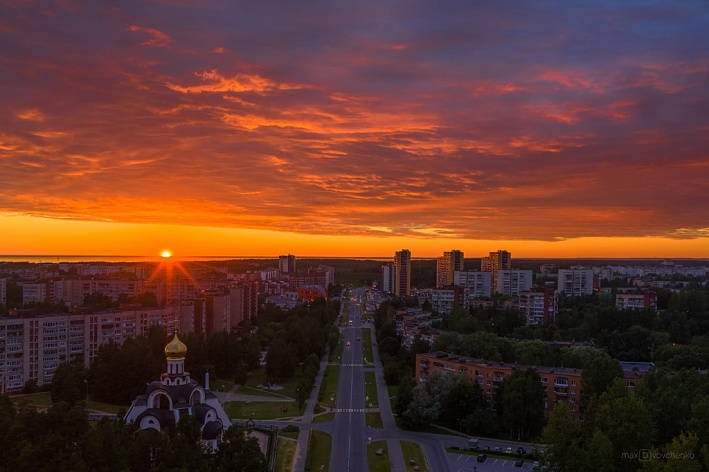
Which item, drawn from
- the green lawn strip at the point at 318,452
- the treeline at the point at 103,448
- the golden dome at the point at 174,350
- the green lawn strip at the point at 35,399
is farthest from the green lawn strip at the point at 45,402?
the treeline at the point at 103,448

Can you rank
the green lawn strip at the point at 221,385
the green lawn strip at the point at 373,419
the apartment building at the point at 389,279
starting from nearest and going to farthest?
the green lawn strip at the point at 373,419
the green lawn strip at the point at 221,385
the apartment building at the point at 389,279

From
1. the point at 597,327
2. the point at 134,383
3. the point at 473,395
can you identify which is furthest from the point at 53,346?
the point at 597,327

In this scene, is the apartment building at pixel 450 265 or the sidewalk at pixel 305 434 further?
the apartment building at pixel 450 265

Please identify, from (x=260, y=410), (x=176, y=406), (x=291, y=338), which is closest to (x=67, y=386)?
(x=260, y=410)

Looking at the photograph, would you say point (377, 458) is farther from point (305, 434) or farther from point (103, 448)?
point (103, 448)

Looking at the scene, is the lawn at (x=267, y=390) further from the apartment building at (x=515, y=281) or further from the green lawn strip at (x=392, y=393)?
the apartment building at (x=515, y=281)

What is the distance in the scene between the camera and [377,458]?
27.0 meters

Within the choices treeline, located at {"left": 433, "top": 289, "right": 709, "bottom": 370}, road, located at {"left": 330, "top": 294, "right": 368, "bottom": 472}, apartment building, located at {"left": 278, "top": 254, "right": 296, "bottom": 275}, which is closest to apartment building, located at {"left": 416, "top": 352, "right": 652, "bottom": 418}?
treeline, located at {"left": 433, "top": 289, "right": 709, "bottom": 370}

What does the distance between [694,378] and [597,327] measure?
27.1m

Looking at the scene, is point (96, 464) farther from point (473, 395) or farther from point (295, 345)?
point (295, 345)

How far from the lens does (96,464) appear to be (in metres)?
18.8

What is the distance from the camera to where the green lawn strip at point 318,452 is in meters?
25.7

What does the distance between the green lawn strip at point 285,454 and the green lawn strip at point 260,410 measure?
15.7 ft

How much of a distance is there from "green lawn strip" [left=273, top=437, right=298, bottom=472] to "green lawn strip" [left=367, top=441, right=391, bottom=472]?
3422 mm
